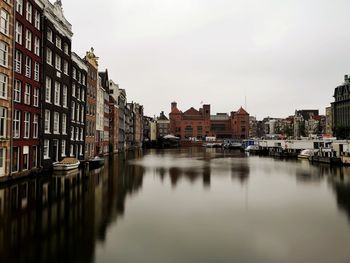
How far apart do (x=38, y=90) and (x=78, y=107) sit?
16.2m

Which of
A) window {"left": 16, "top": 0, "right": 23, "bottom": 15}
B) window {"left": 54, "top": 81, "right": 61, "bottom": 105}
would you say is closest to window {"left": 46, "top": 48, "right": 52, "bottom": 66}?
window {"left": 54, "top": 81, "right": 61, "bottom": 105}

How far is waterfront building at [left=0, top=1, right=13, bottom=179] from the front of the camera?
2888 centimetres

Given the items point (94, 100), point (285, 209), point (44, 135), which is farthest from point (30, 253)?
point (94, 100)

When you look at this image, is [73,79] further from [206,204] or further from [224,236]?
[224,236]

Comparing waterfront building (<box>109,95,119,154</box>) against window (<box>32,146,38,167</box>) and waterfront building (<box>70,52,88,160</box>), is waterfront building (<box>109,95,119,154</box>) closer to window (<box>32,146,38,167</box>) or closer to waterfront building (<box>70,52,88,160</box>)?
waterfront building (<box>70,52,88,160</box>)

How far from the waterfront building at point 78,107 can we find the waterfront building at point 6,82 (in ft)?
55.5

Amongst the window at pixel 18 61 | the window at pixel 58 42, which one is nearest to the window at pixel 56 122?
the window at pixel 58 42

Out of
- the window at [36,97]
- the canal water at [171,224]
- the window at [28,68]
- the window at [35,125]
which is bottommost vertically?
the canal water at [171,224]

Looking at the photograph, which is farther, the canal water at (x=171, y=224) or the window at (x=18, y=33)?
the window at (x=18, y=33)

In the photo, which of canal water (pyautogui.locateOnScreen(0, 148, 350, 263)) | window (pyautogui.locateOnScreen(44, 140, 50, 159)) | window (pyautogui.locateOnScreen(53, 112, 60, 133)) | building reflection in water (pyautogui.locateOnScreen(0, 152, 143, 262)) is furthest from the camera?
window (pyautogui.locateOnScreen(53, 112, 60, 133))

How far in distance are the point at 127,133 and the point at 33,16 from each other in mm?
82999

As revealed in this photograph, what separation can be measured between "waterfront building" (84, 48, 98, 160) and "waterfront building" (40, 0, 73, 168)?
1360 cm

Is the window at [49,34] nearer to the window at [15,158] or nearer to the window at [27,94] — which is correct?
the window at [27,94]

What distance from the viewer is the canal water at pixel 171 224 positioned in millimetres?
11352
